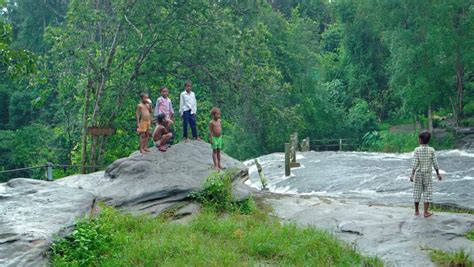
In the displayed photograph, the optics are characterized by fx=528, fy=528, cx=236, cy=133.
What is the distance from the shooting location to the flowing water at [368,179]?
15898 millimetres

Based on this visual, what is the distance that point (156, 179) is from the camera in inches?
459

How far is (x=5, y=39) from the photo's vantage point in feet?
33.3

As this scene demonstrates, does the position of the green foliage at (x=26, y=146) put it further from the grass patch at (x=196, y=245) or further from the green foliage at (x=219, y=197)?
the grass patch at (x=196, y=245)

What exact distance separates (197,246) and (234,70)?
12.1m

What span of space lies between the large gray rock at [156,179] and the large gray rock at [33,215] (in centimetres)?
110

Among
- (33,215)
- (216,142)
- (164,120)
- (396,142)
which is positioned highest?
(164,120)

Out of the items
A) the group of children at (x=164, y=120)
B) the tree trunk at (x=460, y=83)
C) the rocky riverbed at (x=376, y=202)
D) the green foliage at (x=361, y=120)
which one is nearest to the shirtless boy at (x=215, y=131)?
the group of children at (x=164, y=120)

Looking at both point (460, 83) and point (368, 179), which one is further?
point (460, 83)

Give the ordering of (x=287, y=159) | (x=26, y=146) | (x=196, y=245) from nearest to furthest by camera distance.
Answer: (x=196, y=245), (x=287, y=159), (x=26, y=146)

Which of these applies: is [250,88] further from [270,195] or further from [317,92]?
[317,92]

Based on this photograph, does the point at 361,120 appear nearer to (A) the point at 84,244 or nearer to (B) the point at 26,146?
(B) the point at 26,146

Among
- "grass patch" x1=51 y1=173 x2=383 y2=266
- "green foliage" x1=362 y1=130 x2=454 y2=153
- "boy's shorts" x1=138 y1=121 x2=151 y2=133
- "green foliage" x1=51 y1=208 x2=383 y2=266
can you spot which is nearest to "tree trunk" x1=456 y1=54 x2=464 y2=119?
"green foliage" x1=362 y1=130 x2=454 y2=153

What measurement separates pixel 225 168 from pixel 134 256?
519cm

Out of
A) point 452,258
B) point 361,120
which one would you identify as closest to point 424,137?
point 452,258
